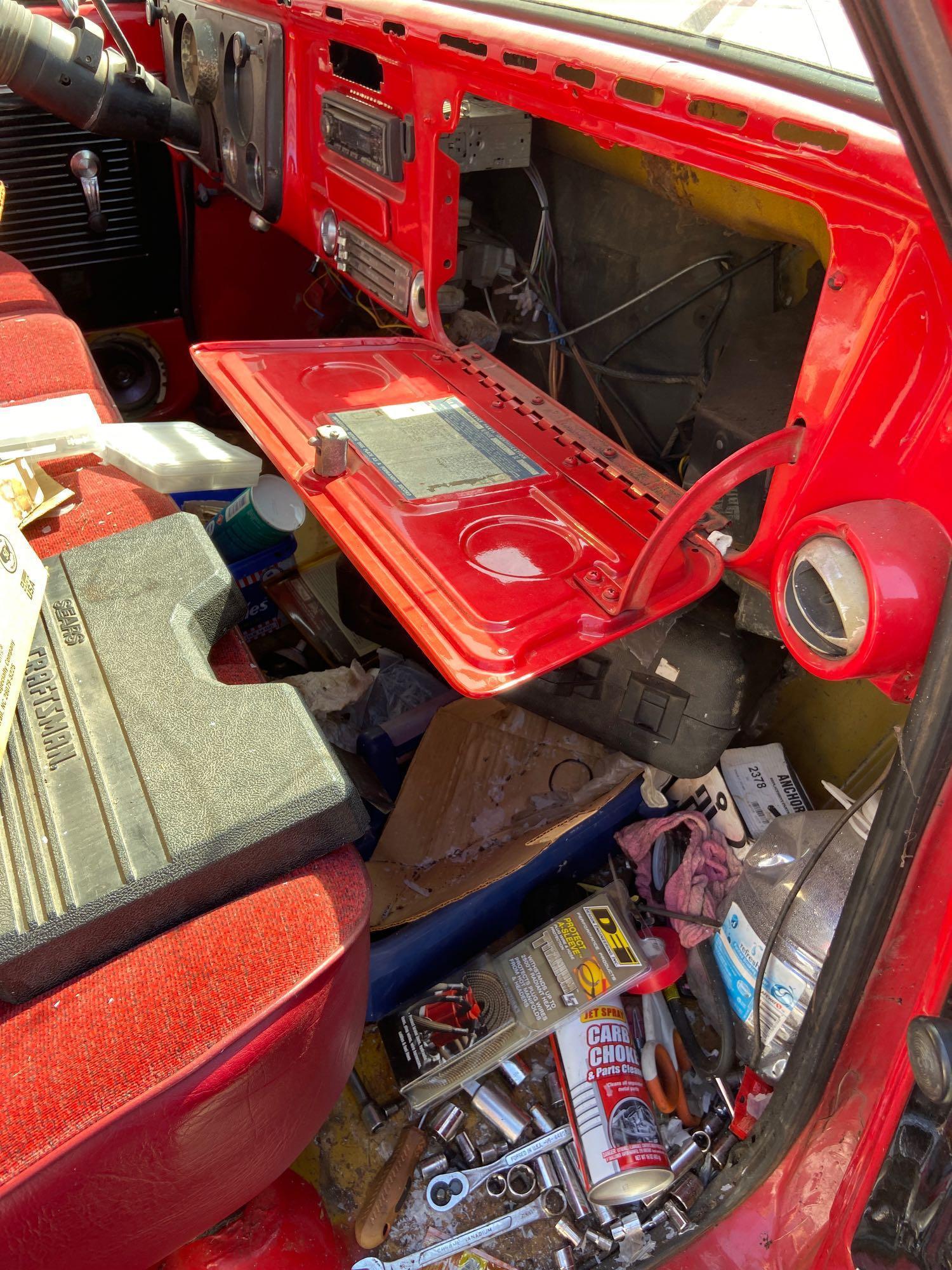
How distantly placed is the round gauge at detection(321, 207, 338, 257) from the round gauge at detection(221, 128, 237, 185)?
1.03 ft

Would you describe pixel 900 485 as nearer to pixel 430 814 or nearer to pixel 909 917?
pixel 909 917

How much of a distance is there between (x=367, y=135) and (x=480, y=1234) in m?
1.71

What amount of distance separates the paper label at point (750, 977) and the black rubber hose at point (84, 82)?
1.97m

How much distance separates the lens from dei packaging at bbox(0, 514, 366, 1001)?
33.3 inches

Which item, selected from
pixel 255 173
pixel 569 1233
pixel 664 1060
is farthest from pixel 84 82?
pixel 569 1233

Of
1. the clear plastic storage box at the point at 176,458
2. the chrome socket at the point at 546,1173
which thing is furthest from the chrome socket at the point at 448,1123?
the clear plastic storage box at the point at 176,458

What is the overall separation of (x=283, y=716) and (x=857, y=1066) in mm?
700

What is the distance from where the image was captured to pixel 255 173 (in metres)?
1.75

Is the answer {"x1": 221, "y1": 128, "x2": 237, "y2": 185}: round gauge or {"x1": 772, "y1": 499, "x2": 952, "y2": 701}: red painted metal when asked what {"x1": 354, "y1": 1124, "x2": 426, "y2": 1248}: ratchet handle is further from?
{"x1": 221, "y1": 128, "x2": 237, "y2": 185}: round gauge

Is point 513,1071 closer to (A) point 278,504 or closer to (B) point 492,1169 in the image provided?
(B) point 492,1169

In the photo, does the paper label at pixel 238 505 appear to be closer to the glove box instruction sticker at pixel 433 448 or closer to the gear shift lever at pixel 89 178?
the glove box instruction sticker at pixel 433 448

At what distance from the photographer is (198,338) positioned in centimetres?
250

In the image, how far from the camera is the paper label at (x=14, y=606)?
97cm

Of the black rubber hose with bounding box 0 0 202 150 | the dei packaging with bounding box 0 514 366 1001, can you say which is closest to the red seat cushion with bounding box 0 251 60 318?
the black rubber hose with bounding box 0 0 202 150
